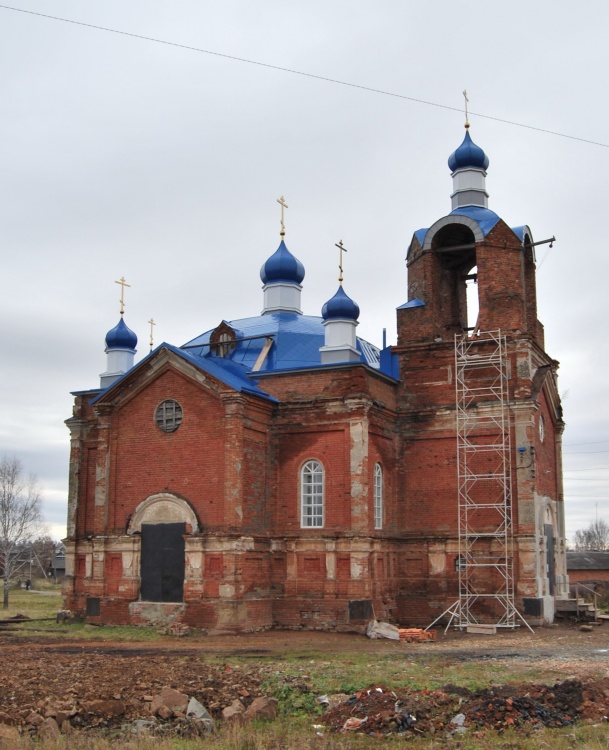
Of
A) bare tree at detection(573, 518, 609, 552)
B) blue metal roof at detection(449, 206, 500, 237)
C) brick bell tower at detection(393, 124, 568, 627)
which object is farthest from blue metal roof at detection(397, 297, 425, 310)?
bare tree at detection(573, 518, 609, 552)

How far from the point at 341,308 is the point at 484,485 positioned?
5444mm

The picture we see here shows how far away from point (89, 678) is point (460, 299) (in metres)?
15.8

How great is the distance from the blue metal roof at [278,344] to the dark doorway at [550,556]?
6.34 m

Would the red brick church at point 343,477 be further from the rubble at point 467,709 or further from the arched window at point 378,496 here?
the rubble at point 467,709

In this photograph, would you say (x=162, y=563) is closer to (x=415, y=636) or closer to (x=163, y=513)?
(x=163, y=513)

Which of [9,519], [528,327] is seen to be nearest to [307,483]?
[528,327]

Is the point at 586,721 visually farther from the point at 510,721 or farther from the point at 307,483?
the point at 307,483

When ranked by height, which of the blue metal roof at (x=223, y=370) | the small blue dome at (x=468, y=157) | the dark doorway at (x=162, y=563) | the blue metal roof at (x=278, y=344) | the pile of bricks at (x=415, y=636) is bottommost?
the pile of bricks at (x=415, y=636)

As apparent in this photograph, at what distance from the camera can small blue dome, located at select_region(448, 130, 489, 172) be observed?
950 inches

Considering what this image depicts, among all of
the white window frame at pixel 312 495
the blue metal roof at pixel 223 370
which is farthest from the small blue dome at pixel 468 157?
the white window frame at pixel 312 495

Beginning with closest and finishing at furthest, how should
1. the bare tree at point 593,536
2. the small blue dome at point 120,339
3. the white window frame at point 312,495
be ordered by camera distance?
1. the white window frame at point 312,495
2. the small blue dome at point 120,339
3. the bare tree at point 593,536

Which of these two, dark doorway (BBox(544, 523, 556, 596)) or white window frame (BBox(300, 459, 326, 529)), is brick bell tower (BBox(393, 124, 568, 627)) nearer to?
dark doorway (BBox(544, 523, 556, 596))

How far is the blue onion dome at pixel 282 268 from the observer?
27031mm

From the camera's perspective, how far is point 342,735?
10.1 meters
